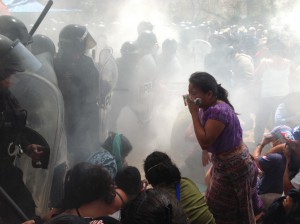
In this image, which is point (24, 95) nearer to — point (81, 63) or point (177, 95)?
point (81, 63)

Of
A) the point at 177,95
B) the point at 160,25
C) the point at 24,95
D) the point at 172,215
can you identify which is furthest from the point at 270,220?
the point at 160,25

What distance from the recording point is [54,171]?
3.18m

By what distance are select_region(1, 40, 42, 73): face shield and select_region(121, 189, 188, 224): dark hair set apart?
162 centimetres

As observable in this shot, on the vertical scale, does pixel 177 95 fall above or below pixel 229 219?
above

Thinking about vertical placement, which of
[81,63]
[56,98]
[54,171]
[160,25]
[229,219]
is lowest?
[229,219]

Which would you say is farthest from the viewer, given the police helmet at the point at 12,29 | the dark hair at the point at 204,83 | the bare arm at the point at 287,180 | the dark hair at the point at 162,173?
the police helmet at the point at 12,29

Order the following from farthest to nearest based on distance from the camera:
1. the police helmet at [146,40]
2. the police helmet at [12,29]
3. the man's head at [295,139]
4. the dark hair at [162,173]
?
the police helmet at [146,40]
the police helmet at [12,29]
the man's head at [295,139]
the dark hair at [162,173]

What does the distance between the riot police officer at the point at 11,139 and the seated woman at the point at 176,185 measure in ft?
3.14

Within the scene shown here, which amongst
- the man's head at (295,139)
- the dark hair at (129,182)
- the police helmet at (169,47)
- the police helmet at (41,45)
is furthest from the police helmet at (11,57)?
the police helmet at (169,47)

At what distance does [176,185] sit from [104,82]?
2.48 metres

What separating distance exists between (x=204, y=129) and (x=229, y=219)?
74 cm

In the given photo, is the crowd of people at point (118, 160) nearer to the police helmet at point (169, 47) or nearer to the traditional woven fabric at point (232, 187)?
the traditional woven fabric at point (232, 187)

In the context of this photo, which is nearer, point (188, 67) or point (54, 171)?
point (54, 171)

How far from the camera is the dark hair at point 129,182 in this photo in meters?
2.81
